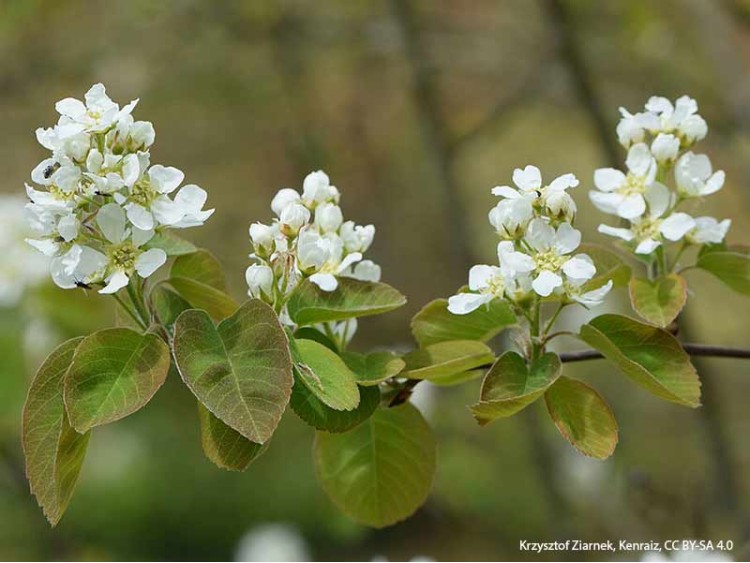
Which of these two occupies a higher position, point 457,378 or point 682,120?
point 682,120

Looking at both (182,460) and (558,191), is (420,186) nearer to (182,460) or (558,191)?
(182,460)

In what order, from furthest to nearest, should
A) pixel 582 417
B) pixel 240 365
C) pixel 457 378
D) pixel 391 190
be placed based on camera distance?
1. pixel 391 190
2. pixel 457 378
3. pixel 582 417
4. pixel 240 365

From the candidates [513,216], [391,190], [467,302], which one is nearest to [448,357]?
[467,302]

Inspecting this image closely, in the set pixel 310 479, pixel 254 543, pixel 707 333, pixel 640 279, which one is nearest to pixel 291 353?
pixel 640 279

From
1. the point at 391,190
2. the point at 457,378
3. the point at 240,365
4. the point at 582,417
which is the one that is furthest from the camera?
the point at 391,190

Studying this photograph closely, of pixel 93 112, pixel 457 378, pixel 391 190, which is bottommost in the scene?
pixel 391 190

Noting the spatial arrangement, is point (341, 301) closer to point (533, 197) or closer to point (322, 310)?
point (322, 310)

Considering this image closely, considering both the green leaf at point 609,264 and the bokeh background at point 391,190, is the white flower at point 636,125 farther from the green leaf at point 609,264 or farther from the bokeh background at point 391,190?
the bokeh background at point 391,190

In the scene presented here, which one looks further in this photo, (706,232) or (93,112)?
(706,232)

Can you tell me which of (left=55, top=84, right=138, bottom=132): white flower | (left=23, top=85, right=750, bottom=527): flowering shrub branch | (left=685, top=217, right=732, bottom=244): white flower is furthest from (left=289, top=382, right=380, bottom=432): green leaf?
(left=685, top=217, right=732, bottom=244): white flower
